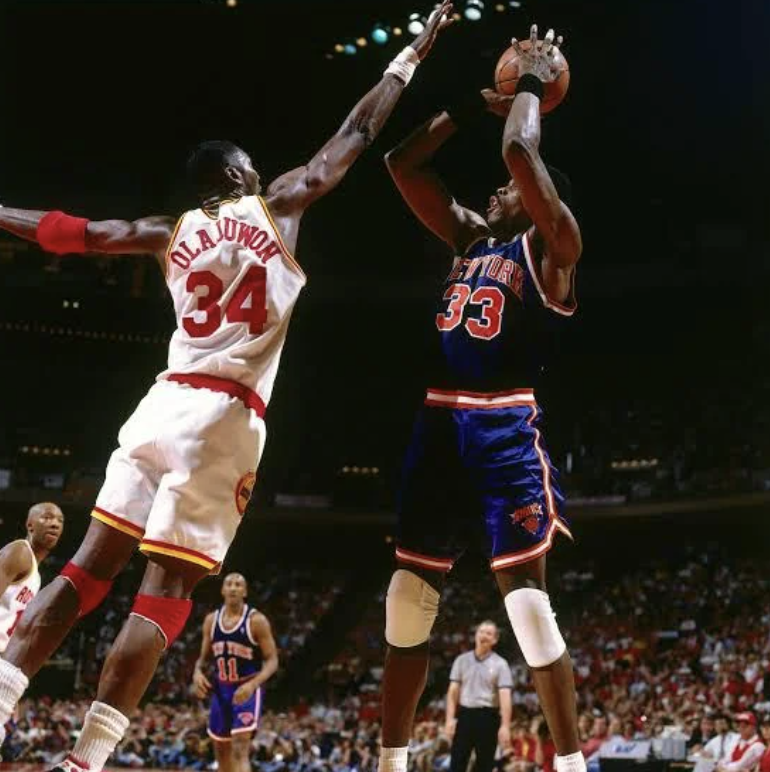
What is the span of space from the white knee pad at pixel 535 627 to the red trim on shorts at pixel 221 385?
119 cm

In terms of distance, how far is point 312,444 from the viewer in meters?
27.9

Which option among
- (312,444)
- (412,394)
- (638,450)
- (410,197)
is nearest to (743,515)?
(638,450)

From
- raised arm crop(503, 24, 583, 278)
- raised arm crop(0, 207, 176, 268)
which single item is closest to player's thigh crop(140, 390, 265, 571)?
raised arm crop(0, 207, 176, 268)

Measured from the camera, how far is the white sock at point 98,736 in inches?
121

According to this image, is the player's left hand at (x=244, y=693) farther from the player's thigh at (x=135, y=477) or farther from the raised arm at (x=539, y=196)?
the raised arm at (x=539, y=196)

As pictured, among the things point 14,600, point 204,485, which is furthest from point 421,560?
point 14,600

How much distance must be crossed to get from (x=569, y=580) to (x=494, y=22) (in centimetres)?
1300

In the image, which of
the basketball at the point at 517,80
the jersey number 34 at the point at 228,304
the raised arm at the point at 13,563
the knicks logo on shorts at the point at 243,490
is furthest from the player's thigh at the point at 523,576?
the raised arm at the point at 13,563

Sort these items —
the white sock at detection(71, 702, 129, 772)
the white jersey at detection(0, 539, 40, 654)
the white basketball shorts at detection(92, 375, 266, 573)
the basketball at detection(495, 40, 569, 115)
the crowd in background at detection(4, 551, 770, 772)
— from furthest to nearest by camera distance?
the crowd in background at detection(4, 551, 770, 772), the white jersey at detection(0, 539, 40, 654), the basketball at detection(495, 40, 569, 115), the white basketball shorts at detection(92, 375, 266, 573), the white sock at detection(71, 702, 129, 772)

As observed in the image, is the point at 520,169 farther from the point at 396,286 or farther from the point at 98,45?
the point at 396,286

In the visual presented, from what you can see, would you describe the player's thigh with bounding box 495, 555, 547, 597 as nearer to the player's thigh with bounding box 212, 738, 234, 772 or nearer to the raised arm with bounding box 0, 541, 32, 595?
the raised arm with bounding box 0, 541, 32, 595

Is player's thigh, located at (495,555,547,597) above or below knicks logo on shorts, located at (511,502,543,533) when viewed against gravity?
below

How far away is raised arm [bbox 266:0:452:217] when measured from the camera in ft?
13.0

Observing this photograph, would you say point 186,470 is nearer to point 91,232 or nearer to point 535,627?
point 91,232
